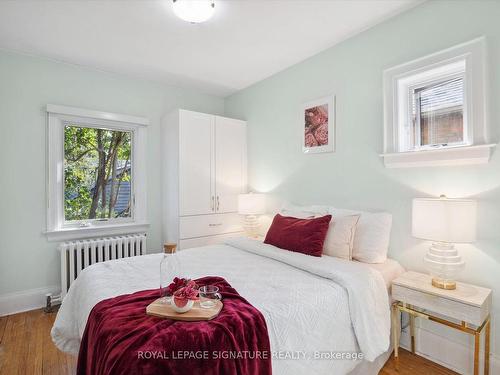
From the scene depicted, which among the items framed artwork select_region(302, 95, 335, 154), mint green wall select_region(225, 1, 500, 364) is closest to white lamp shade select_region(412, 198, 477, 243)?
mint green wall select_region(225, 1, 500, 364)

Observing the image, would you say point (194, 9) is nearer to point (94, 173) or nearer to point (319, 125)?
point (319, 125)

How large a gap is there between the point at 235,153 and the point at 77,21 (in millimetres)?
2174

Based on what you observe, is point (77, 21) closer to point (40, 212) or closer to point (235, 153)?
point (40, 212)

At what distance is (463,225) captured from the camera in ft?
5.59

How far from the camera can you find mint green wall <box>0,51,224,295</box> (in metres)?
2.79

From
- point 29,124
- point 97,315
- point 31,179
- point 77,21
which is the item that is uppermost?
point 77,21

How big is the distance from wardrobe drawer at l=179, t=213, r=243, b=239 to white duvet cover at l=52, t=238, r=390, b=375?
3.87ft

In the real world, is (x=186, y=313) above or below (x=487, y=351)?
above

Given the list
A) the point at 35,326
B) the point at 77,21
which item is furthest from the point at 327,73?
the point at 35,326

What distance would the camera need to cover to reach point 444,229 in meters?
1.74

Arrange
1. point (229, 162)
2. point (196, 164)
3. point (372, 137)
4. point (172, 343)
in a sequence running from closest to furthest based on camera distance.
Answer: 1. point (172, 343)
2. point (372, 137)
3. point (196, 164)
4. point (229, 162)

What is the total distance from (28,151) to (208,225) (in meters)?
2.07

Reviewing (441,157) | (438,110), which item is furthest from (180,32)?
(441,157)

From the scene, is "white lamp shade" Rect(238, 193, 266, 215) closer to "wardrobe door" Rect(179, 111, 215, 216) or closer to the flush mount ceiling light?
"wardrobe door" Rect(179, 111, 215, 216)
